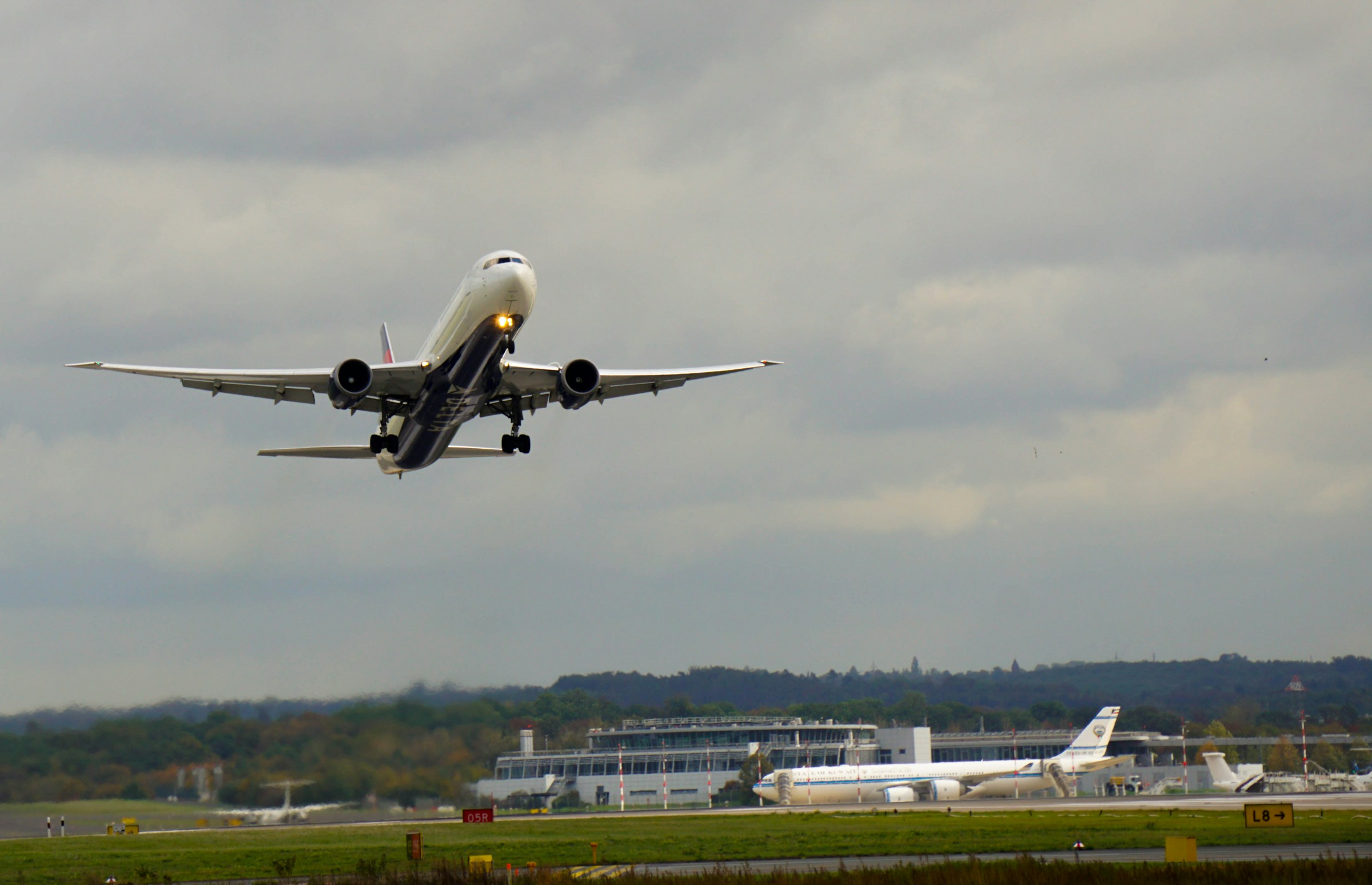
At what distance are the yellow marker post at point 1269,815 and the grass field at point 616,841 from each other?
10897mm

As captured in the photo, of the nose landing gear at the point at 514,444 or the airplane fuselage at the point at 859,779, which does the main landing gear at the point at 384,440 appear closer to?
the nose landing gear at the point at 514,444

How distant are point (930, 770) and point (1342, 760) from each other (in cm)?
6604

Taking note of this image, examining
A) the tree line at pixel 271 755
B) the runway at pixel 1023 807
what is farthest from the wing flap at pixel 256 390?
the runway at pixel 1023 807

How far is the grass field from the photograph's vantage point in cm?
4578

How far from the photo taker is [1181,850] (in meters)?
33.2

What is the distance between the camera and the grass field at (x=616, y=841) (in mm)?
45781

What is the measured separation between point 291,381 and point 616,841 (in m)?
23.3

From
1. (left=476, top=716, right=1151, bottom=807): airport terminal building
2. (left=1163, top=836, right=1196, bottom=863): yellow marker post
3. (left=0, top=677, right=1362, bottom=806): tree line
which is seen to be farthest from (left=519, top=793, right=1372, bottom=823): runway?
(left=1163, top=836, right=1196, bottom=863): yellow marker post

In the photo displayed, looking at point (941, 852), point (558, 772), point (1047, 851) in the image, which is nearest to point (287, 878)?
point (941, 852)

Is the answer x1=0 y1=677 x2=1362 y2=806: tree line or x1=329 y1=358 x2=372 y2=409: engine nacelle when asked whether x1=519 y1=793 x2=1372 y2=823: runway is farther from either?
x1=329 y1=358 x2=372 y2=409: engine nacelle

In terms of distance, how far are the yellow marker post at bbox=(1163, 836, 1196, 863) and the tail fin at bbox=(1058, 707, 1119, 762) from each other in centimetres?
7102

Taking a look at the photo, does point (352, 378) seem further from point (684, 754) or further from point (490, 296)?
point (684, 754)

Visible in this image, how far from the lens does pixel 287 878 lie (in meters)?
35.5

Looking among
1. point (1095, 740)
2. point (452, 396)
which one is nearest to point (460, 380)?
point (452, 396)
